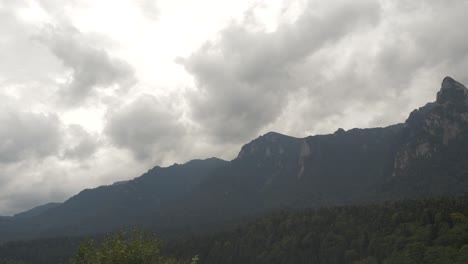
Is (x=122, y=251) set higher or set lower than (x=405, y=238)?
higher

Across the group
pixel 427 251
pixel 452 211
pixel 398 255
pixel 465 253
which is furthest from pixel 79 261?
pixel 452 211

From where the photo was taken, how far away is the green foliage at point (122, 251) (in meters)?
31.0

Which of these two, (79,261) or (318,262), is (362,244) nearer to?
(318,262)

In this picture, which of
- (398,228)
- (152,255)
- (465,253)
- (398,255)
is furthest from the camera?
(398,228)

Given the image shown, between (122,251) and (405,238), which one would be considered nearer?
(122,251)

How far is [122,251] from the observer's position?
99.5 ft

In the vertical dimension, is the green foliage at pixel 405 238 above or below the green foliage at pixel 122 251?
below

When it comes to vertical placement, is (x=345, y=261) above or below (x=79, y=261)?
below

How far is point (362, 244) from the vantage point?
17712 centimetres

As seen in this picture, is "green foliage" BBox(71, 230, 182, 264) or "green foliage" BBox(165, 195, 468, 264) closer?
"green foliage" BBox(71, 230, 182, 264)

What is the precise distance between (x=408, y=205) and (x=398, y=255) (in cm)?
5306

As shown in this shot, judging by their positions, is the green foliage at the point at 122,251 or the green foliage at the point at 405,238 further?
the green foliage at the point at 405,238

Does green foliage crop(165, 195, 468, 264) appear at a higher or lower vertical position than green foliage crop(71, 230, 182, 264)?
lower

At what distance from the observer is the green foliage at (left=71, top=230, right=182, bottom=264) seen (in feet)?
102
